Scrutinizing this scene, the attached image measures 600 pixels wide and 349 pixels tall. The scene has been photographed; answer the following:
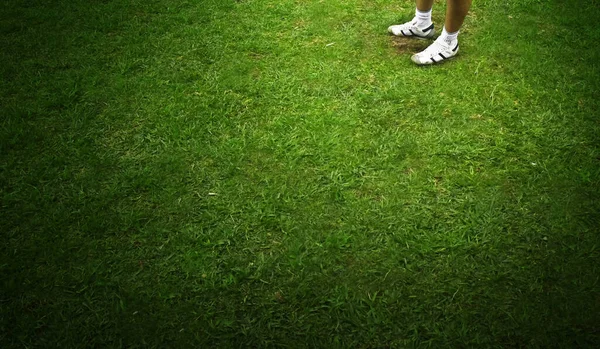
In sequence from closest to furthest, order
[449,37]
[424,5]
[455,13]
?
[455,13]
[449,37]
[424,5]

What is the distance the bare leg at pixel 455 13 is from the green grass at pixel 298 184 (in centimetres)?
27

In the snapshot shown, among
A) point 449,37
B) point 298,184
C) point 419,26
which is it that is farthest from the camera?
point 419,26

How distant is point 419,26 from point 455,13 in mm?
382

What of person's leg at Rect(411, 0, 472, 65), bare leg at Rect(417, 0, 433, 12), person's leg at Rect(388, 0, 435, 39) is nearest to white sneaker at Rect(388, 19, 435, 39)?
person's leg at Rect(388, 0, 435, 39)

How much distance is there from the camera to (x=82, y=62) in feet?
9.61

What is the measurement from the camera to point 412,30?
3096mm

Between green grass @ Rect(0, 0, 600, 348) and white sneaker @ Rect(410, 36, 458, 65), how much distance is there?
0.35 feet

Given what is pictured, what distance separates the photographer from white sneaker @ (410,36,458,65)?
2844 millimetres

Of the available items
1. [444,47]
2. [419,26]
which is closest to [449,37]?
[444,47]

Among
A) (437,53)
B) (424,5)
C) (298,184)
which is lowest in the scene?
(298,184)

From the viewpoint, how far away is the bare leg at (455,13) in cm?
267

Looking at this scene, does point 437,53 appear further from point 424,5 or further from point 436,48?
point 424,5

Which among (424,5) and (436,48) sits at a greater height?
(424,5)

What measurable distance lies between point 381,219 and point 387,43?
67.2 inches
